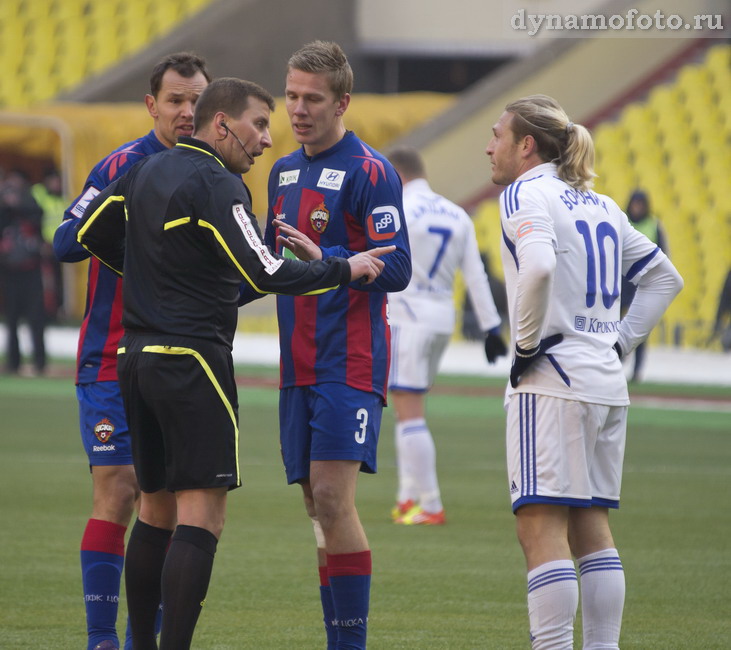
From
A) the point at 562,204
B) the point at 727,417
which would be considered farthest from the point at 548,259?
the point at 727,417

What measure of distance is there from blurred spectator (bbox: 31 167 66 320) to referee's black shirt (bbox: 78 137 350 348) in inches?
661

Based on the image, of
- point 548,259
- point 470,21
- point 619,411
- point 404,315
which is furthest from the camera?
point 470,21

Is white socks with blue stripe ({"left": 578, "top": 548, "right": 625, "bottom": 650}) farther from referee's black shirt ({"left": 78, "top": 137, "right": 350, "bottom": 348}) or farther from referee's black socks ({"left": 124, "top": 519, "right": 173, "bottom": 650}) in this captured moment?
referee's black socks ({"left": 124, "top": 519, "right": 173, "bottom": 650})

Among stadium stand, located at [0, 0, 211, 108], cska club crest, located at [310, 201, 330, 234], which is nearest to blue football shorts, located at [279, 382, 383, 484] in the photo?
cska club crest, located at [310, 201, 330, 234]

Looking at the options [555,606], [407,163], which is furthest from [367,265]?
[407,163]

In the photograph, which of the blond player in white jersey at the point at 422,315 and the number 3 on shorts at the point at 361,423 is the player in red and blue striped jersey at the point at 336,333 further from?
the blond player in white jersey at the point at 422,315

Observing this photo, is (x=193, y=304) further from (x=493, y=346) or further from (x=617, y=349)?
(x=493, y=346)

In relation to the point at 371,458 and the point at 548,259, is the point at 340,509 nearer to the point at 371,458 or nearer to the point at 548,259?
the point at 371,458

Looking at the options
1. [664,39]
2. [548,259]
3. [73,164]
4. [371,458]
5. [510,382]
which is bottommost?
[371,458]

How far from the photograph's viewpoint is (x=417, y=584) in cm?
678

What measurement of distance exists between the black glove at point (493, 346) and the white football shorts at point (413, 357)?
2.62 feet

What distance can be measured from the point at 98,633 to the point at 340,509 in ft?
3.41

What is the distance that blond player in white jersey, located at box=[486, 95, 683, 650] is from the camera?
446 cm

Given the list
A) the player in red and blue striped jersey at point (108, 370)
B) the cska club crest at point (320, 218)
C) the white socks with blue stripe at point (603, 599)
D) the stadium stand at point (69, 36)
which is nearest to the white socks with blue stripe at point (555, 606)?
the white socks with blue stripe at point (603, 599)
